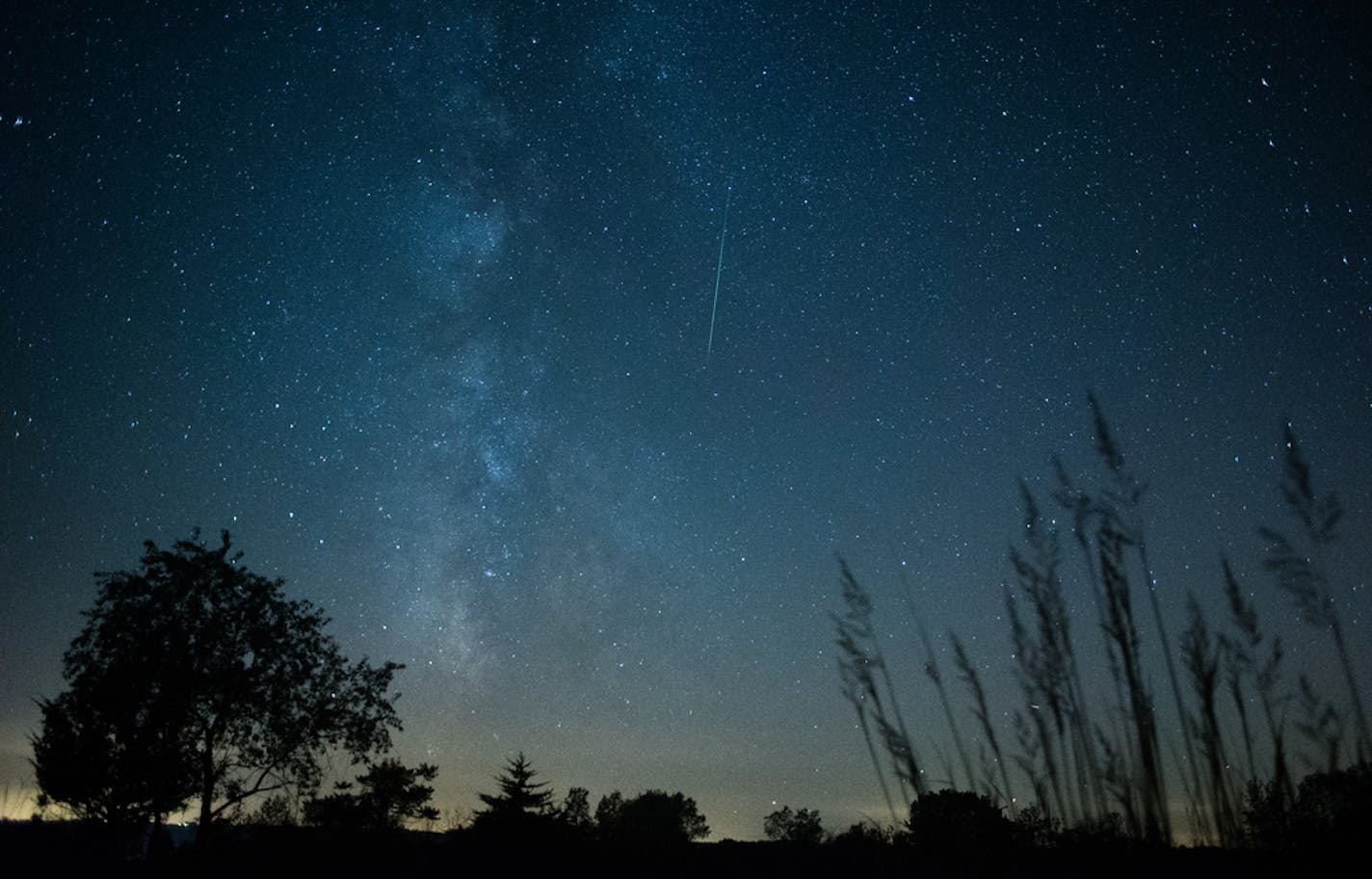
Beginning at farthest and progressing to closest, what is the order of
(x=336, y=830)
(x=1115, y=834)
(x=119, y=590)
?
(x=119, y=590) → (x=336, y=830) → (x=1115, y=834)

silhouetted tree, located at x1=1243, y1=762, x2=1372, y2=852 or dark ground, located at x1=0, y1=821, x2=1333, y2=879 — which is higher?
silhouetted tree, located at x1=1243, y1=762, x2=1372, y2=852

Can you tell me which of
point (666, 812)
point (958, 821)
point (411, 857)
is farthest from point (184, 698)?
point (666, 812)

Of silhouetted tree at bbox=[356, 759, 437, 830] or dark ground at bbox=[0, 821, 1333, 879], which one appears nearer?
dark ground at bbox=[0, 821, 1333, 879]

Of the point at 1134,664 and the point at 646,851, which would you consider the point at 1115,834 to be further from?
the point at 646,851

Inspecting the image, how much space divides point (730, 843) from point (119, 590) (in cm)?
1833

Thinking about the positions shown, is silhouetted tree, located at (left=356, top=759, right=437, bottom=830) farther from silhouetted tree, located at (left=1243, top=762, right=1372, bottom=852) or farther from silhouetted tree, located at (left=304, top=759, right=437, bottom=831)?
silhouetted tree, located at (left=1243, top=762, right=1372, bottom=852)

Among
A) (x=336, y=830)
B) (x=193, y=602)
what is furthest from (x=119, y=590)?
(x=336, y=830)

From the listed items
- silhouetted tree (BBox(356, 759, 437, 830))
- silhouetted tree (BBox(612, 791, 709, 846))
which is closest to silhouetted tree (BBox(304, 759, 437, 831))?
silhouetted tree (BBox(356, 759, 437, 830))

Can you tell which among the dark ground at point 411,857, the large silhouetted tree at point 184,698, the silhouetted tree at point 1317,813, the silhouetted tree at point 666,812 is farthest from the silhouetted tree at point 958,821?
the silhouetted tree at point 666,812

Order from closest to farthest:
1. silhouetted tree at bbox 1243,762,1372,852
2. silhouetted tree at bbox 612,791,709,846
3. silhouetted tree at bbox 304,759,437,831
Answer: silhouetted tree at bbox 1243,762,1372,852
silhouetted tree at bbox 304,759,437,831
silhouetted tree at bbox 612,791,709,846

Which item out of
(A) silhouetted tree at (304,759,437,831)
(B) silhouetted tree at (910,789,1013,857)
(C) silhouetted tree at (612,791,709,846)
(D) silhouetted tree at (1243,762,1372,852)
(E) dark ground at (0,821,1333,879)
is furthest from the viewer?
(C) silhouetted tree at (612,791,709,846)

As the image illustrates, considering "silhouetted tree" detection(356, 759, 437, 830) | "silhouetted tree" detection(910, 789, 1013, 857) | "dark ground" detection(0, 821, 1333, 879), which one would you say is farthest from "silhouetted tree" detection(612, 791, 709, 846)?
"silhouetted tree" detection(910, 789, 1013, 857)

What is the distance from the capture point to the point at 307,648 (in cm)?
2289

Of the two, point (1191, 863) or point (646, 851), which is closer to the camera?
point (1191, 863)
